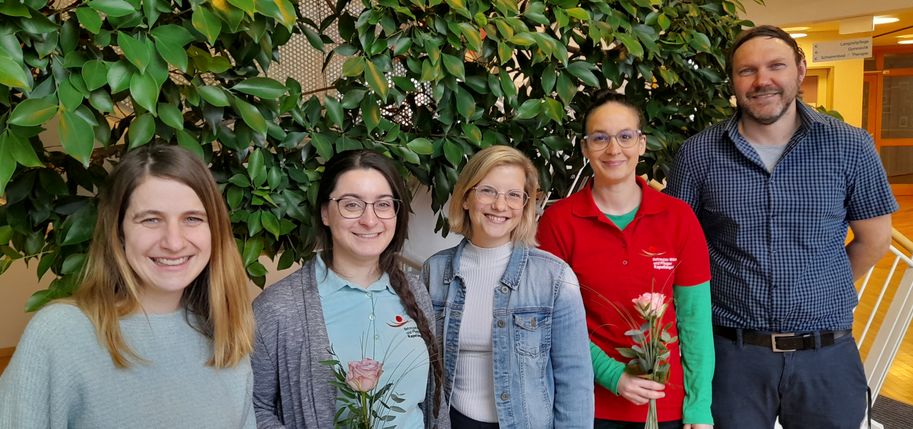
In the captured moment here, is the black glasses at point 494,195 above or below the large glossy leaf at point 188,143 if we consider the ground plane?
below

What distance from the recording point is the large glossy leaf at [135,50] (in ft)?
4.09

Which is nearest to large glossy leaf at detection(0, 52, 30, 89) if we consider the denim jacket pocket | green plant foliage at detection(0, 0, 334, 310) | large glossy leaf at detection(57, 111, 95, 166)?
green plant foliage at detection(0, 0, 334, 310)

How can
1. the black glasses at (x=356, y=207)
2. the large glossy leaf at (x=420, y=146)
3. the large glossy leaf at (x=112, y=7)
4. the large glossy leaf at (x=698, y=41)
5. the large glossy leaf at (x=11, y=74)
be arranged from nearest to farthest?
1. the large glossy leaf at (x=11, y=74)
2. the large glossy leaf at (x=112, y=7)
3. the black glasses at (x=356, y=207)
4. the large glossy leaf at (x=420, y=146)
5. the large glossy leaf at (x=698, y=41)

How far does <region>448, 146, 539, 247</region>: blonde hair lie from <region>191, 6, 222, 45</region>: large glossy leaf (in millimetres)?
712

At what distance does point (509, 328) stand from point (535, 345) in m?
0.08

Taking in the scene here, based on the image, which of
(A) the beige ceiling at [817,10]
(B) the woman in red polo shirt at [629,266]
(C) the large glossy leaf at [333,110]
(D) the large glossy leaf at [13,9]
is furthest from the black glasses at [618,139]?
(A) the beige ceiling at [817,10]

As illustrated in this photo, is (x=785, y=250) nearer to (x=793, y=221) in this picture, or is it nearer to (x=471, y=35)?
(x=793, y=221)

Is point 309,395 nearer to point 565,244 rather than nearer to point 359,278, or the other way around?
point 359,278

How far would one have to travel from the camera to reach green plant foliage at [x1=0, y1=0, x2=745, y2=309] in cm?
126

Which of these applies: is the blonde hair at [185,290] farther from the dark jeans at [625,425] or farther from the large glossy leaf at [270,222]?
the dark jeans at [625,425]

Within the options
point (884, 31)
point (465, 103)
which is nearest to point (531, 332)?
point (465, 103)

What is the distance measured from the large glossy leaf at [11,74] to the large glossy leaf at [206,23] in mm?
296

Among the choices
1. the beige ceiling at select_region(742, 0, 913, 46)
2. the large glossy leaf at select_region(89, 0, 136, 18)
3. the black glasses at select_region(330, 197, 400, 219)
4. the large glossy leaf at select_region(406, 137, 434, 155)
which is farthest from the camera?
the beige ceiling at select_region(742, 0, 913, 46)

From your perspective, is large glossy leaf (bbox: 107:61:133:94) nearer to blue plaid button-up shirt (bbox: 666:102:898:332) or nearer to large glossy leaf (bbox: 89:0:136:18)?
large glossy leaf (bbox: 89:0:136:18)
